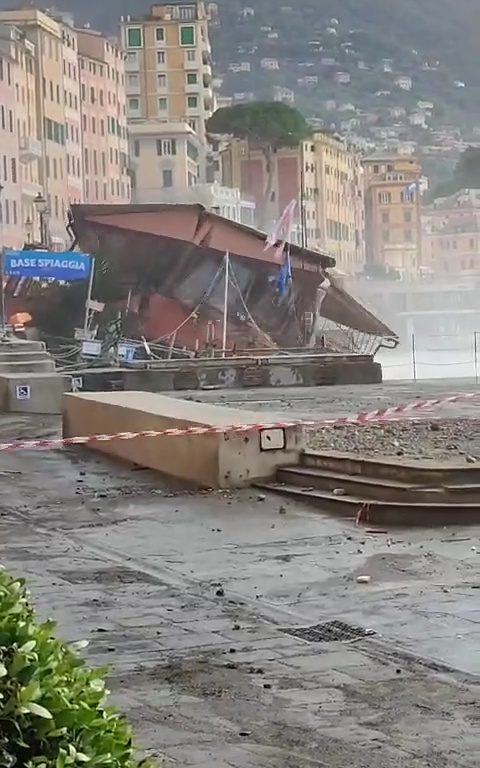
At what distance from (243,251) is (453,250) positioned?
5682cm

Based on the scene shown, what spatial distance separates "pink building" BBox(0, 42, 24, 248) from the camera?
6875cm

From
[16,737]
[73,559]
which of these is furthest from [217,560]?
[16,737]

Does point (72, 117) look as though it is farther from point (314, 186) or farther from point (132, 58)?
point (314, 186)

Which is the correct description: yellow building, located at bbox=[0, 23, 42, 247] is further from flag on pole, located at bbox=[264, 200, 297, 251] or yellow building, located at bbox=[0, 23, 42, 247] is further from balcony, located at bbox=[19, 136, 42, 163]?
flag on pole, located at bbox=[264, 200, 297, 251]

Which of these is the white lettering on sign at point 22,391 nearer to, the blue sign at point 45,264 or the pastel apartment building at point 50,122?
the blue sign at point 45,264

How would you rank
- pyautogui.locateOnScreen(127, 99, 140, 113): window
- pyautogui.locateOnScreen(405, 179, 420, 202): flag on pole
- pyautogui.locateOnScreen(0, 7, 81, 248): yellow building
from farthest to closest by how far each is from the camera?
pyautogui.locateOnScreen(405, 179, 420, 202): flag on pole, pyautogui.locateOnScreen(127, 99, 140, 113): window, pyautogui.locateOnScreen(0, 7, 81, 248): yellow building

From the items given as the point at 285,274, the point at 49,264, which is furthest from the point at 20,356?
the point at 285,274

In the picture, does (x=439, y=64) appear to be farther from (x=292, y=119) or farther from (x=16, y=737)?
(x=16, y=737)

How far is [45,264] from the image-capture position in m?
47.5

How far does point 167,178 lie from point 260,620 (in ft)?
270

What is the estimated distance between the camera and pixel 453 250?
110938mm

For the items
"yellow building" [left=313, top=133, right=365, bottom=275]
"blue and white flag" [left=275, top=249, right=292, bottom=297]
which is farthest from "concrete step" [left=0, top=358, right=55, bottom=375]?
"yellow building" [left=313, top=133, right=365, bottom=275]

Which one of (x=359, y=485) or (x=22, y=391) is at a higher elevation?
(x=22, y=391)

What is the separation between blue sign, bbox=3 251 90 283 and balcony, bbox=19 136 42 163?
91.6 feet
